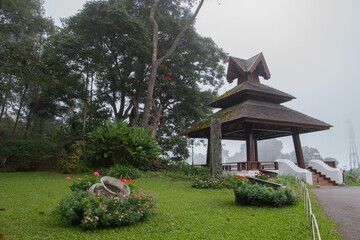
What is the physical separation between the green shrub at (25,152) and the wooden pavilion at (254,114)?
949 cm

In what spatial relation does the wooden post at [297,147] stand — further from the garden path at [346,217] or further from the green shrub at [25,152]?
the green shrub at [25,152]

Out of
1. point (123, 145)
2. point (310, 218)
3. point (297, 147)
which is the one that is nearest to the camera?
point (310, 218)

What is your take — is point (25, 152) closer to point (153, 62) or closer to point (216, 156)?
point (153, 62)

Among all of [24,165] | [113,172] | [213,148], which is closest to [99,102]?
[24,165]

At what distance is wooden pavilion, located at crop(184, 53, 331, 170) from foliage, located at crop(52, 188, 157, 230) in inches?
359

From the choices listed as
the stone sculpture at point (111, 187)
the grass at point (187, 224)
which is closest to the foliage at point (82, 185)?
the stone sculpture at point (111, 187)

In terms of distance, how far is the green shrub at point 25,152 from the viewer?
535 inches

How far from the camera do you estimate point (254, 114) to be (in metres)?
12.7

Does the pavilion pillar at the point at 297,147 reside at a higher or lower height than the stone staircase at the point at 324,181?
higher

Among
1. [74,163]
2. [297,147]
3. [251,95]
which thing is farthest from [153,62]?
[297,147]

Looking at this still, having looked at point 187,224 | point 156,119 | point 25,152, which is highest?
point 156,119

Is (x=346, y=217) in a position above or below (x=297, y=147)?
below

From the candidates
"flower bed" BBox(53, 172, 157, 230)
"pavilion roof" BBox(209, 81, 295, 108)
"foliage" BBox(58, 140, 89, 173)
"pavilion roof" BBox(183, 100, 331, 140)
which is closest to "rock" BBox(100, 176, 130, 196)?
"flower bed" BBox(53, 172, 157, 230)

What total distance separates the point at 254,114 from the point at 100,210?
10.6 metres
